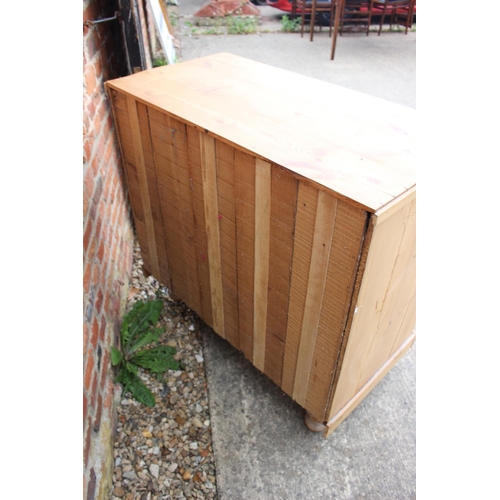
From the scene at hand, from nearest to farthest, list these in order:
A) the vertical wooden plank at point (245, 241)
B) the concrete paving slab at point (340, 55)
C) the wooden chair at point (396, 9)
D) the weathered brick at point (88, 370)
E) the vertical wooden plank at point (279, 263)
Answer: the vertical wooden plank at point (279, 263) → the vertical wooden plank at point (245, 241) → the weathered brick at point (88, 370) → the concrete paving slab at point (340, 55) → the wooden chair at point (396, 9)

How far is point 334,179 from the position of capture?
116 cm

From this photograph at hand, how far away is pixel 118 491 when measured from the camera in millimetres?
1731

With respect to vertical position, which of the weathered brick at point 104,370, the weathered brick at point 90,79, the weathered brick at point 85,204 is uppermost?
the weathered brick at point 90,79

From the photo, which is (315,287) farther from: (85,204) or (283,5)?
(283,5)

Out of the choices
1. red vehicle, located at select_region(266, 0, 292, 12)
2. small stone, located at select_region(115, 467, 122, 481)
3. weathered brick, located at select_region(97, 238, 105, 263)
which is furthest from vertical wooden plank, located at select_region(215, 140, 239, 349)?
red vehicle, located at select_region(266, 0, 292, 12)

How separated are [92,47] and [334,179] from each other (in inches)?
62.5

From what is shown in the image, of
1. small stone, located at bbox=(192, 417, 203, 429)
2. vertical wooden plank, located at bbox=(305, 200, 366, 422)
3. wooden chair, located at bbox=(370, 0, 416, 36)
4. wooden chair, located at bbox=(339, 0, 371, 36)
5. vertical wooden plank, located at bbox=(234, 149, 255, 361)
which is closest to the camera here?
vertical wooden plank, located at bbox=(305, 200, 366, 422)

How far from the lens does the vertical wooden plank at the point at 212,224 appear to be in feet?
4.92

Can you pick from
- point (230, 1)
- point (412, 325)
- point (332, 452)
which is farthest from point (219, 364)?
point (230, 1)

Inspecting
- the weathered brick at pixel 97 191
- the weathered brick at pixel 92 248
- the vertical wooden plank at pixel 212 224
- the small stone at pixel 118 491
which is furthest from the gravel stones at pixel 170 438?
the weathered brick at pixel 97 191

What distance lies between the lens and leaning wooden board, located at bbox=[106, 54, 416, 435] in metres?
1.21

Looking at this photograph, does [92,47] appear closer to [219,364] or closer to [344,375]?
[219,364]

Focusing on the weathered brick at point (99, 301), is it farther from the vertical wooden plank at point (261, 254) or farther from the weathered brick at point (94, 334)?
the vertical wooden plank at point (261, 254)

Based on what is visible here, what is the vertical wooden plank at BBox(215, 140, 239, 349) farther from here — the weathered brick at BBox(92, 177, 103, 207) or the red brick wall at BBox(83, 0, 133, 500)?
the weathered brick at BBox(92, 177, 103, 207)
